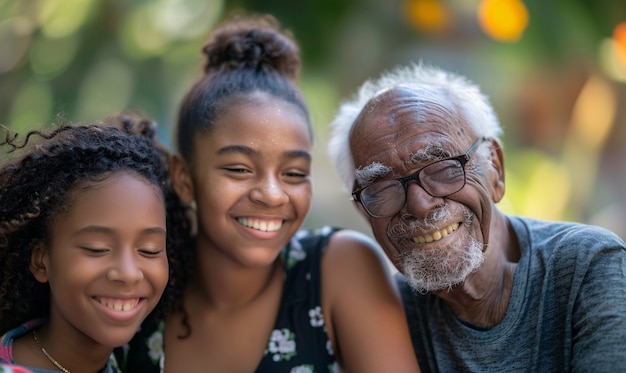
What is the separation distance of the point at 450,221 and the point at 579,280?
0.44m

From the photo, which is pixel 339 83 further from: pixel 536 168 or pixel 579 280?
pixel 579 280

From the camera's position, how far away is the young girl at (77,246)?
2.05 m

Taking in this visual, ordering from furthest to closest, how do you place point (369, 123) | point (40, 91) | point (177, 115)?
point (40, 91) < point (177, 115) < point (369, 123)

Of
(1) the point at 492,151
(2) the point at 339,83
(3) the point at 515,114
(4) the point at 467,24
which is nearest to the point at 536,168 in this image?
(3) the point at 515,114

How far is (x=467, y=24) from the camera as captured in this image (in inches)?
236

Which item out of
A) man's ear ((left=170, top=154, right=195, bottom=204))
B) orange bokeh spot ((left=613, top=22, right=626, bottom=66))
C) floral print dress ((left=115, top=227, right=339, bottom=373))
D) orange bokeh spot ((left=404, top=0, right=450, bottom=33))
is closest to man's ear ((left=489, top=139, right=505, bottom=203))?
floral print dress ((left=115, top=227, right=339, bottom=373))

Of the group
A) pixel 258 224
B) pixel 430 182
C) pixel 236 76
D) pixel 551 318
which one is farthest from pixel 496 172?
pixel 236 76

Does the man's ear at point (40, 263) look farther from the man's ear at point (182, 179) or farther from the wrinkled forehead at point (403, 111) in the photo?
Result: the wrinkled forehead at point (403, 111)

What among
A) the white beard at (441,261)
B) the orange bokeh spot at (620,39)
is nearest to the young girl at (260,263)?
the white beard at (441,261)

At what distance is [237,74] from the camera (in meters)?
2.70

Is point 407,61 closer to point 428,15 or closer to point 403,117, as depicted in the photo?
point 428,15

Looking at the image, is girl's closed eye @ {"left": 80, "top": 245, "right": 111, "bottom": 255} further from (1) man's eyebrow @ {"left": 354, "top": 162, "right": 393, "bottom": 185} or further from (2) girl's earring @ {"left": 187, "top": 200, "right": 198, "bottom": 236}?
(1) man's eyebrow @ {"left": 354, "top": 162, "right": 393, "bottom": 185}

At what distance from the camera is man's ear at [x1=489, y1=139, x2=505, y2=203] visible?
239 centimetres

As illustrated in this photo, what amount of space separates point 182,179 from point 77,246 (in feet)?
2.22
